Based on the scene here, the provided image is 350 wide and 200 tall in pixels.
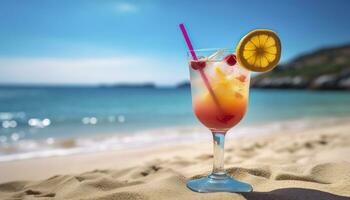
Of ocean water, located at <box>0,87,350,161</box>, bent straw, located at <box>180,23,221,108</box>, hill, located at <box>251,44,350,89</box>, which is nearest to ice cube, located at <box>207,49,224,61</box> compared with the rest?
bent straw, located at <box>180,23,221,108</box>

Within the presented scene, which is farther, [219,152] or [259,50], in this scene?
[219,152]

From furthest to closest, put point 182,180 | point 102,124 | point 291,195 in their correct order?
point 102,124 < point 182,180 < point 291,195

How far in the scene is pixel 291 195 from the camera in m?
2.18

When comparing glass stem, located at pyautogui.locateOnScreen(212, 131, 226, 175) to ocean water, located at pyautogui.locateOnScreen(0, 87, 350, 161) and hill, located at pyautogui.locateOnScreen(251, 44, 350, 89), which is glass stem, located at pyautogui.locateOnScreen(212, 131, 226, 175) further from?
hill, located at pyautogui.locateOnScreen(251, 44, 350, 89)

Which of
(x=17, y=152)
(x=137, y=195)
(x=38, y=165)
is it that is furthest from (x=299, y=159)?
(x=17, y=152)

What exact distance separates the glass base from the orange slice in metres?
0.73

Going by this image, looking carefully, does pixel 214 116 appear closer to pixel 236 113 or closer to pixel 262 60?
pixel 236 113

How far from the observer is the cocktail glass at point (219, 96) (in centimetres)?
238

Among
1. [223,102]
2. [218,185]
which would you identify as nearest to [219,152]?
[218,185]

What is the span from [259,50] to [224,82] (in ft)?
0.98

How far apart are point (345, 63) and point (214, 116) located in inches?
2998

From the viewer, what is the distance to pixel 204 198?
207 centimetres

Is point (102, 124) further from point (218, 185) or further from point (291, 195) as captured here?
point (291, 195)

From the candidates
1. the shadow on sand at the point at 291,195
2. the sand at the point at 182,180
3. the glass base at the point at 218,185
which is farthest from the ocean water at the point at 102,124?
the shadow on sand at the point at 291,195
